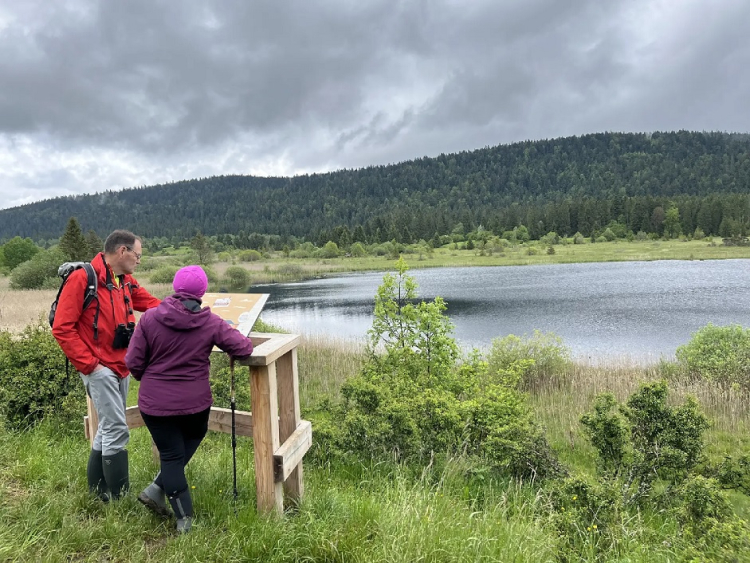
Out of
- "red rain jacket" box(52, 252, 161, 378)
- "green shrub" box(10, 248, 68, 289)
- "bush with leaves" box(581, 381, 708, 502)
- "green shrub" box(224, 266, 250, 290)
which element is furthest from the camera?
"green shrub" box(224, 266, 250, 290)

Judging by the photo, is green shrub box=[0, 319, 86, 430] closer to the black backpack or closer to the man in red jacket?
the man in red jacket

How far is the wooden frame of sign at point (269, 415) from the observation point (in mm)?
2988

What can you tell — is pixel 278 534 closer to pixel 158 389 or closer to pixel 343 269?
pixel 158 389

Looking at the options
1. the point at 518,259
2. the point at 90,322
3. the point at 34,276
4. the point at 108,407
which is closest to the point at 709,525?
the point at 108,407

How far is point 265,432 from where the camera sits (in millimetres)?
3006

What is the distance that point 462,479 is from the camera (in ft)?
15.7

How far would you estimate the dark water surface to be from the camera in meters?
18.4

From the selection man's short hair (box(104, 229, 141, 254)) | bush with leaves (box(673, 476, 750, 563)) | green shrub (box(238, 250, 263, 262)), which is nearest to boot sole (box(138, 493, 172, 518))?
man's short hair (box(104, 229, 141, 254))

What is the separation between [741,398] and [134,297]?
1102 cm

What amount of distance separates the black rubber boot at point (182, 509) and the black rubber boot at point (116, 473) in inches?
23.2

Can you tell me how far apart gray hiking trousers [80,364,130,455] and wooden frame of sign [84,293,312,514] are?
0.54m

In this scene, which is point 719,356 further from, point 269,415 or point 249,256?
point 249,256

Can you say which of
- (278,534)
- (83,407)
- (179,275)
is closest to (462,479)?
(278,534)

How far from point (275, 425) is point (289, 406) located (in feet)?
1.51
